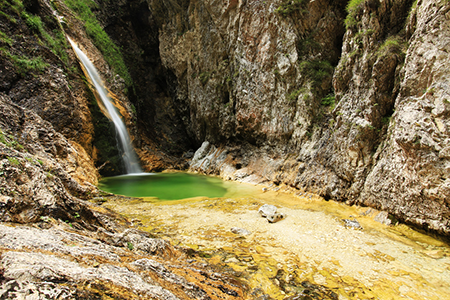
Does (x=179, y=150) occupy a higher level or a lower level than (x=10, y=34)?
lower

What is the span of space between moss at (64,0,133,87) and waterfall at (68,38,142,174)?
355 centimetres

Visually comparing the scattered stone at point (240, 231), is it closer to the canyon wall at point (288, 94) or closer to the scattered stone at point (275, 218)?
the scattered stone at point (275, 218)

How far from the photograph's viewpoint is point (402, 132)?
17.6 ft

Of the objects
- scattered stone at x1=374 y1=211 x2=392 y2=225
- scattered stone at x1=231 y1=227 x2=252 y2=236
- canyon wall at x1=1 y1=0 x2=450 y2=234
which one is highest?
canyon wall at x1=1 y1=0 x2=450 y2=234

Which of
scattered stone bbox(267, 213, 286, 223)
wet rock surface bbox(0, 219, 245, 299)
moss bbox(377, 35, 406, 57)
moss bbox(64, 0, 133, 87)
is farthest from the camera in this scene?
moss bbox(64, 0, 133, 87)

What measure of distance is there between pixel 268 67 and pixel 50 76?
12852mm

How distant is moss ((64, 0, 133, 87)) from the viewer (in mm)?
20312

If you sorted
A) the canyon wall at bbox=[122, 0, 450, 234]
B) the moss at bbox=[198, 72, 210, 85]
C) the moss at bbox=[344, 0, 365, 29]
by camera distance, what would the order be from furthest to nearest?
the moss at bbox=[198, 72, 210, 85]
the moss at bbox=[344, 0, 365, 29]
the canyon wall at bbox=[122, 0, 450, 234]

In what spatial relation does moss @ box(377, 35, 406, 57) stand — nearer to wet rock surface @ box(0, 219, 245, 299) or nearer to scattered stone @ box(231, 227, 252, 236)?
scattered stone @ box(231, 227, 252, 236)

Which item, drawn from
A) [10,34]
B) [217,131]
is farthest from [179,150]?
[10,34]

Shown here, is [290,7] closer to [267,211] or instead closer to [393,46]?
[393,46]

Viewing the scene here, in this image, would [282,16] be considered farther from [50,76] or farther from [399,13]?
[50,76]

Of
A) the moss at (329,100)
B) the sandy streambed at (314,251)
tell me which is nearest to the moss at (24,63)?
the sandy streambed at (314,251)

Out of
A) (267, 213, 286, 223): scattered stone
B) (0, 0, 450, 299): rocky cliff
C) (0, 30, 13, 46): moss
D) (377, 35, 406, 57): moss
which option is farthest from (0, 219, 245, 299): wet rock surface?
(0, 30, 13, 46): moss
